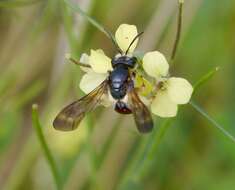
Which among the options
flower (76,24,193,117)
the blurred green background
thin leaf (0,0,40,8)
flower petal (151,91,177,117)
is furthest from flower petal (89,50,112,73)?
the blurred green background

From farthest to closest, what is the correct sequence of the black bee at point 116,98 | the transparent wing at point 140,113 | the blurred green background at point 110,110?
1. the blurred green background at point 110,110
2. the black bee at point 116,98
3. the transparent wing at point 140,113

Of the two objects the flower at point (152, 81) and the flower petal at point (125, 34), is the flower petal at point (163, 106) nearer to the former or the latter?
the flower at point (152, 81)

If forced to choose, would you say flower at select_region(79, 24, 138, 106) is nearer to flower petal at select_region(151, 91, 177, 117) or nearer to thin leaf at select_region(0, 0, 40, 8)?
flower petal at select_region(151, 91, 177, 117)

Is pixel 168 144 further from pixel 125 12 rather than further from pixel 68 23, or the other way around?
pixel 68 23

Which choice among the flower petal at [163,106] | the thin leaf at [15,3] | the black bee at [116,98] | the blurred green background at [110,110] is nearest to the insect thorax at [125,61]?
the black bee at [116,98]

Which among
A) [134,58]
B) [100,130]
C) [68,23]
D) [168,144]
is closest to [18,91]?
[100,130]
